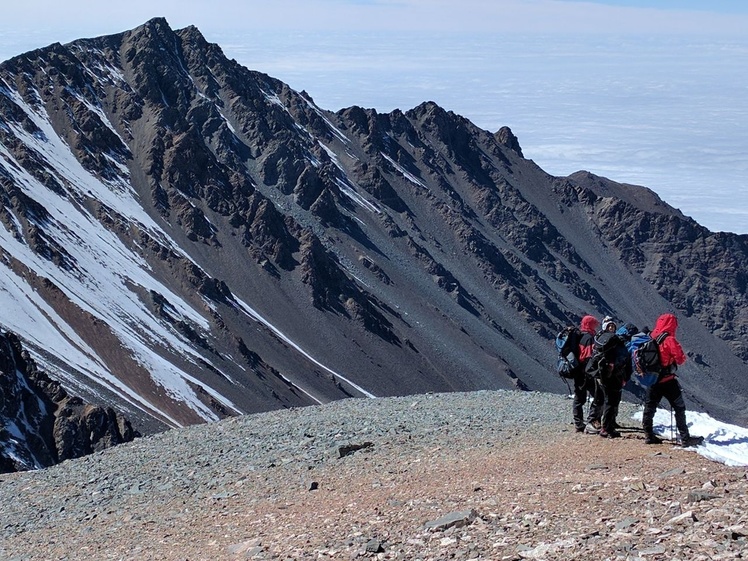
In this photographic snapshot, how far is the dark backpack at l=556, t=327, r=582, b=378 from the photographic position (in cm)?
1942

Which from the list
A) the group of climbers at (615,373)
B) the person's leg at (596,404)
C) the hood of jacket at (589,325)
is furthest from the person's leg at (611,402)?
the hood of jacket at (589,325)

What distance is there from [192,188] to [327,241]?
22.6 m

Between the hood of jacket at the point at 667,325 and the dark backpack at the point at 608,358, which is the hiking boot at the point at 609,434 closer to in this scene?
the dark backpack at the point at 608,358

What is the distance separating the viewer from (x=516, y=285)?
546 feet

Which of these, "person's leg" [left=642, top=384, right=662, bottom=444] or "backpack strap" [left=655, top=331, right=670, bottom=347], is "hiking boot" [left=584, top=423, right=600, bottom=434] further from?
"backpack strap" [left=655, top=331, right=670, bottom=347]

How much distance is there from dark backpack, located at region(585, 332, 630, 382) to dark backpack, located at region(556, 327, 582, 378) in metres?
0.67

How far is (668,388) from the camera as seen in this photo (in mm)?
17953

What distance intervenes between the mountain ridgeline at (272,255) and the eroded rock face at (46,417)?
194 inches

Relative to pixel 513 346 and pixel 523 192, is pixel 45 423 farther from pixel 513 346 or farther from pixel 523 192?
pixel 523 192

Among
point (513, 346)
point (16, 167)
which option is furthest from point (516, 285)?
point (16, 167)

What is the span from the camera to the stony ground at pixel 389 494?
1246 cm

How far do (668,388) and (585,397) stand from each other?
218 centimetres

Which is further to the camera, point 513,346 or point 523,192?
point 523,192

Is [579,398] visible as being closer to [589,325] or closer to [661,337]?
[589,325]
